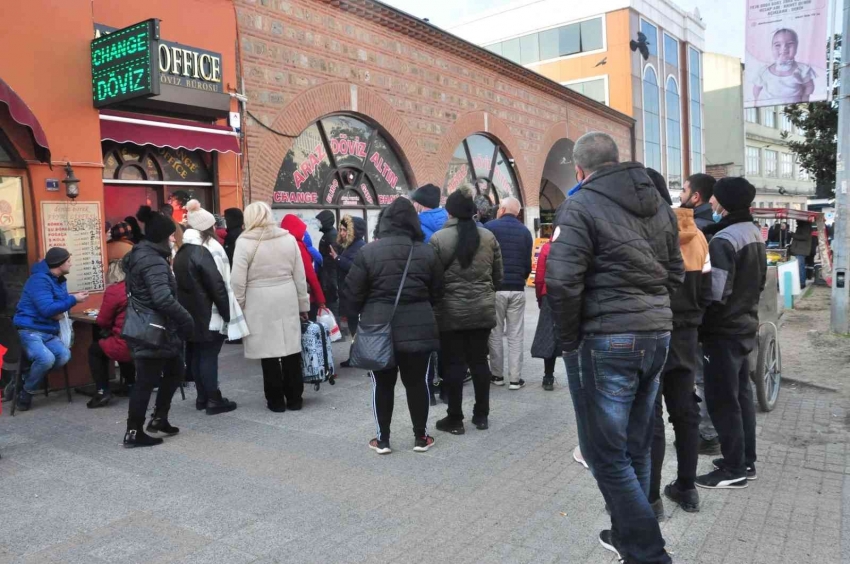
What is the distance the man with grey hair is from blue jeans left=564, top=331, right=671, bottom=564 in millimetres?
Answer: 3443

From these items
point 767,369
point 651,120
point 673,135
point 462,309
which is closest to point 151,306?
point 462,309

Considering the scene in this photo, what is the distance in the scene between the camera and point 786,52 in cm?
1016

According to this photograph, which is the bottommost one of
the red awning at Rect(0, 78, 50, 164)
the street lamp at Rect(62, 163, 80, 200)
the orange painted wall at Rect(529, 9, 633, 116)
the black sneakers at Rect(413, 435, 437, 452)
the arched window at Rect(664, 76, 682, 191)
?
the black sneakers at Rect(413, 435, 437, 452)

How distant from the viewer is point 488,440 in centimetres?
538

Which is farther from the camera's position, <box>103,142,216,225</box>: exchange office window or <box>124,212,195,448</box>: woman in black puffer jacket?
<box>103,142,216,225</box>: exchange office window

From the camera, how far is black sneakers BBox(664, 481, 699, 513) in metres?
3.97

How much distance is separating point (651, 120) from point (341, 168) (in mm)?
24931

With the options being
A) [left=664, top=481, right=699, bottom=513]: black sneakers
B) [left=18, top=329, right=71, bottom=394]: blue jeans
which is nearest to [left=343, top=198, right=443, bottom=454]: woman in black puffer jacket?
[left=664, top=481, right=699, bottom=513]: black sneakers

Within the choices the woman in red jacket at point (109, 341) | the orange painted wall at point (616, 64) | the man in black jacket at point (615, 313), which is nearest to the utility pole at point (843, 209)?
the man in black jacket at point (615, 313)

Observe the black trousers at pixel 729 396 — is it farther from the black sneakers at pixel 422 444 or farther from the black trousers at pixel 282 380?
the black trousers at pixel 282 380

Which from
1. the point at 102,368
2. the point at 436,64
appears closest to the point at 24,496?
the point at 102,368

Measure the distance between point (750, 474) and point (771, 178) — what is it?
5871cm

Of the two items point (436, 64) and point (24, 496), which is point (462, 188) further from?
point (436, 64)

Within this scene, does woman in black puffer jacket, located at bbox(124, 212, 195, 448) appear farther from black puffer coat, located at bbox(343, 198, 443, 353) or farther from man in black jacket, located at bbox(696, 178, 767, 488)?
man in black jacket, located at bbox(696, 178, 767, 488)
